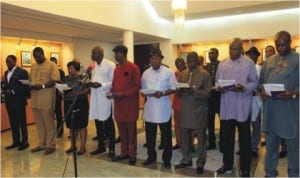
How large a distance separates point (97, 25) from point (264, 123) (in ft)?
13.9

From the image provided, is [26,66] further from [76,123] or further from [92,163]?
[92,163]

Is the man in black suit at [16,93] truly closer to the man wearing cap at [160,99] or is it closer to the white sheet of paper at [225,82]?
the man wearing cap at [160,99]

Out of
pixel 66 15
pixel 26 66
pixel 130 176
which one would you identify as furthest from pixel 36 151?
pixel 26 66

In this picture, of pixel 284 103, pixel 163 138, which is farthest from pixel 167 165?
pixel 284 103

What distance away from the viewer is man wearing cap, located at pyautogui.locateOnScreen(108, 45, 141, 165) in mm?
3938

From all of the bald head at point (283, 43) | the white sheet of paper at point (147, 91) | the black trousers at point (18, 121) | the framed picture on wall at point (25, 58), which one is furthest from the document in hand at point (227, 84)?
the framed picture on wall at point (25, 58)

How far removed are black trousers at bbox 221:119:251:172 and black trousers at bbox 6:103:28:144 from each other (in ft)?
11.0

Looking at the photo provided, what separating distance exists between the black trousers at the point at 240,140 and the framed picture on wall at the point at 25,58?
224 inches

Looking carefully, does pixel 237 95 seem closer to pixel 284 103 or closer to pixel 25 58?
pixel 284 103

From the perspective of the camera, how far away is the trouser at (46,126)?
4.74 metres

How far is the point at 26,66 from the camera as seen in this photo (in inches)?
295

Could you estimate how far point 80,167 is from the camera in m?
4.02

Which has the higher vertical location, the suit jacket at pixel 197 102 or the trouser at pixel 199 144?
the suit jacket at pixel 197 102

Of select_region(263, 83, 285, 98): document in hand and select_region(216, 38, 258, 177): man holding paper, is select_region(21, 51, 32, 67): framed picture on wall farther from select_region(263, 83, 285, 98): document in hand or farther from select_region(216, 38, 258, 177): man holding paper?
select_region(263, 83, 285, 98): document in hand
